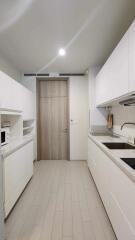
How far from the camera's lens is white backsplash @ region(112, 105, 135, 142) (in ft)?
8.62

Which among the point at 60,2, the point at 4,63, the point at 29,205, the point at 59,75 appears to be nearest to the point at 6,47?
the point at 4,63

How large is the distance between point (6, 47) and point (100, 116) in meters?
2.49

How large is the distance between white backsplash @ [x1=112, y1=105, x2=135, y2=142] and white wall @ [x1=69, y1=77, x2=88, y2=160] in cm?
124

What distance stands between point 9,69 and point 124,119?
2.72 metres

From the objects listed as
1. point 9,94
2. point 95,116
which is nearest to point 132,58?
point 9,94

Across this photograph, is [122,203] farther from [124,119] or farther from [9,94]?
[9,94]

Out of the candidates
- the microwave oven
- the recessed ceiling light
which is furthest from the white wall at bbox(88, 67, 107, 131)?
the microwave oven

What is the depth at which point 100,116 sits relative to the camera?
408 centimetres

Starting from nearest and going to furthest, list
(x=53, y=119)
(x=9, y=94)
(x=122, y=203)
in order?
1. (x=122, y=203)
2. (x=9, y=94)
3. (x=53, y=119)

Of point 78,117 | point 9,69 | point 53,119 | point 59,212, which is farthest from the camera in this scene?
point 53,119

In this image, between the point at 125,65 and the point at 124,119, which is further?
the point at 124,119

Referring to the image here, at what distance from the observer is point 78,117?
4.81m

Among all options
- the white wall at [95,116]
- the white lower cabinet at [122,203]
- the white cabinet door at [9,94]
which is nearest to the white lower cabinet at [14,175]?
the white cabinet door at [9,94]

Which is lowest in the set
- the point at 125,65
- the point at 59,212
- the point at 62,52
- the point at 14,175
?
the point at 59,212
